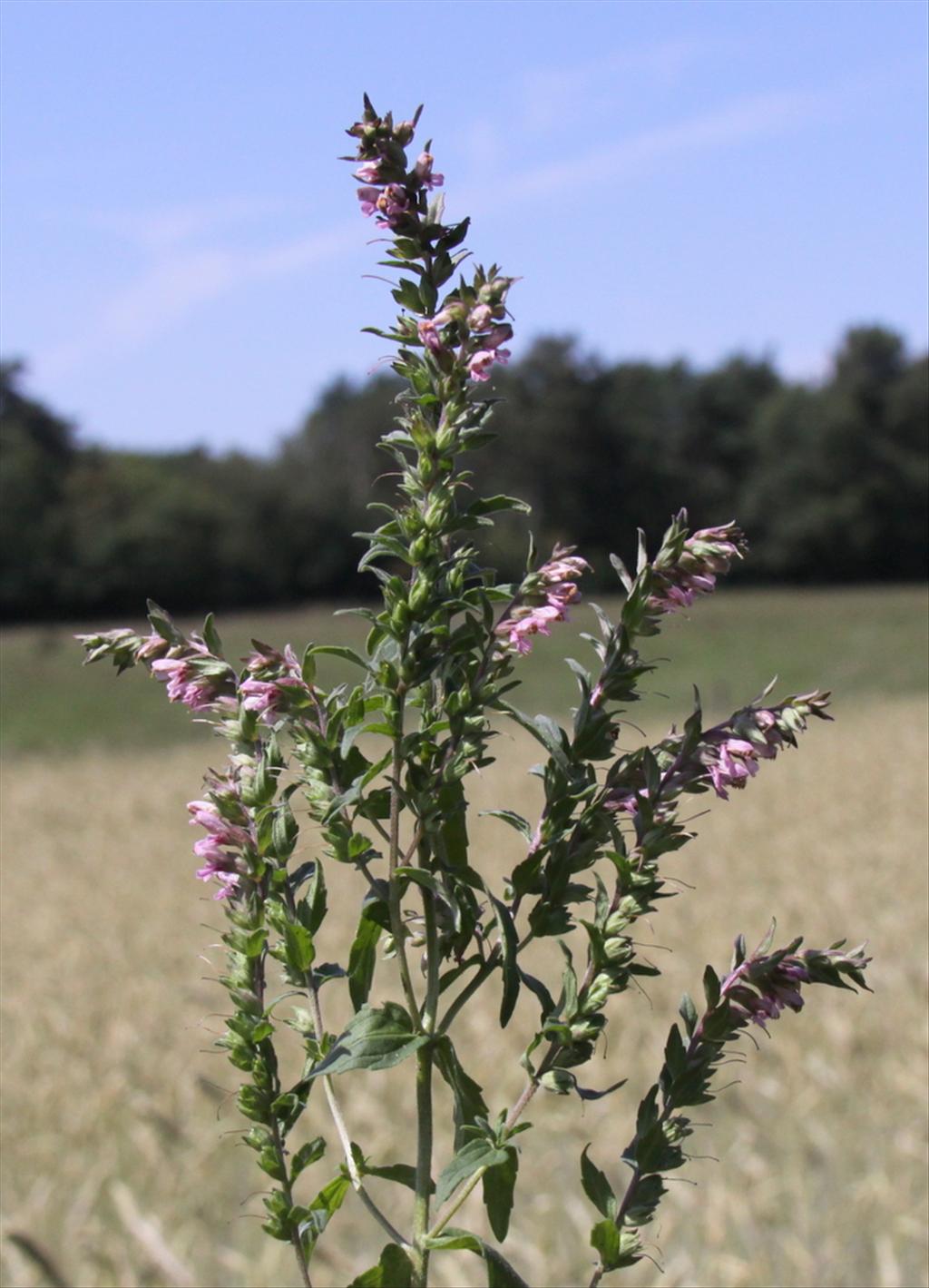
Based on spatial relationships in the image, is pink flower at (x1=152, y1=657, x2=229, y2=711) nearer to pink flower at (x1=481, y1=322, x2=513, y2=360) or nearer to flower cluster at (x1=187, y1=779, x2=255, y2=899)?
flower cluster at (x1=187, y1=779, x2=255, y2=899)

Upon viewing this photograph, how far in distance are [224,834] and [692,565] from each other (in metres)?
0.49

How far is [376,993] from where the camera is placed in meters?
8.80

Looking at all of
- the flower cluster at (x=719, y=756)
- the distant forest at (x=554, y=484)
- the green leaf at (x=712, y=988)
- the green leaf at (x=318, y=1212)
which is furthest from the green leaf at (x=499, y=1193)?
the distant forest at (x=554, y=484)

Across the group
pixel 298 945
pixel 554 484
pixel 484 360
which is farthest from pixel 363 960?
pixel 554 484

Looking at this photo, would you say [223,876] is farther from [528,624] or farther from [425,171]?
[425,171]

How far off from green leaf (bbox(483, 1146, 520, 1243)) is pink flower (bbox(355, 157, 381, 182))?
880 mm

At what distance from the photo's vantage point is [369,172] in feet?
3.93

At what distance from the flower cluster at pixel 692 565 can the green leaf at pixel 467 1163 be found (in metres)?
0.49

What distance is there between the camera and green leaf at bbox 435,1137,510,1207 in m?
1.17

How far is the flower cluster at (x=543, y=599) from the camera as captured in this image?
3.87 ft

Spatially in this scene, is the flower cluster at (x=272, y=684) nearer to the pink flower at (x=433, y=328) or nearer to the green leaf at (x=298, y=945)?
the green leaf at (x=298, y=945)

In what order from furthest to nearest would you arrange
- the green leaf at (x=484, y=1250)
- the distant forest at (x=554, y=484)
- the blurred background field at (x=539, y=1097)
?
the distant forest at (x=554, y=484) < the blurred background field at (x=539, y=1097) < the green leaf at (x=484, y=1250)

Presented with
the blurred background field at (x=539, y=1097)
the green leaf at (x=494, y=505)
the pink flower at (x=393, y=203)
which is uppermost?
the pink flower at (x=393, y=203)

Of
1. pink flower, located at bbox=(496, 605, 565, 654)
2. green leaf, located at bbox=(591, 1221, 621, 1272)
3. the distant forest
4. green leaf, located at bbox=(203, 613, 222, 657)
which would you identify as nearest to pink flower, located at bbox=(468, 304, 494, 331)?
pink flower, located at bbox=(496, 605, 565, 654)
